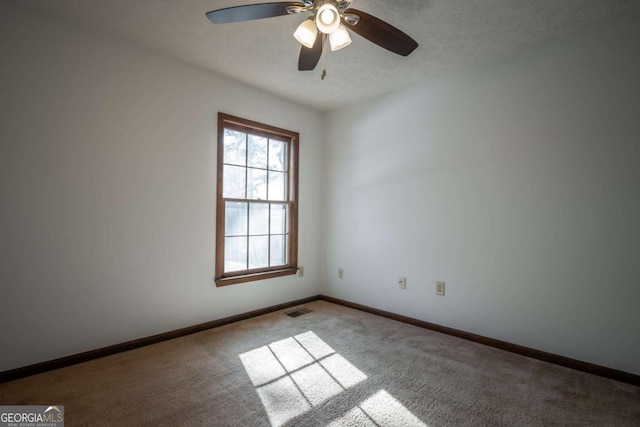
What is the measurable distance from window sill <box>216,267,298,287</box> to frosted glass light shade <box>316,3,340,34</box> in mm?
2437

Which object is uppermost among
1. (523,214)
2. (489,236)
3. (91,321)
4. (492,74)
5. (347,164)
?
(492,74)

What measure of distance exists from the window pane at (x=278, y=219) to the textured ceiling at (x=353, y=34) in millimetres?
1427

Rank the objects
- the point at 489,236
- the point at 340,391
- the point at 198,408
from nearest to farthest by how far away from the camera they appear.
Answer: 1. the point at 198,408
2. the point at 340,391
3. the point at 489,236

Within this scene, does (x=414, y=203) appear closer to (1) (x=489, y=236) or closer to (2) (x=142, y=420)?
(1) (x=489, y=236)

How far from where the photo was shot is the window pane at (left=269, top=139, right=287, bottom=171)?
3.77m

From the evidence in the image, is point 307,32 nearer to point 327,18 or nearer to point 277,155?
point 327,18

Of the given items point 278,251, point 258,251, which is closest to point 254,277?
point 258,251

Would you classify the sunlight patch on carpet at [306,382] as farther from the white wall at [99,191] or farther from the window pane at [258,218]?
the window pane at [258,218]

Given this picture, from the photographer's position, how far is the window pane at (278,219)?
3.80 metres

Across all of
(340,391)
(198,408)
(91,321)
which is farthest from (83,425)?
(340,391)

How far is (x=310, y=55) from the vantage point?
216cm

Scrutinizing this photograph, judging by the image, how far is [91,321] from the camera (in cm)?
245

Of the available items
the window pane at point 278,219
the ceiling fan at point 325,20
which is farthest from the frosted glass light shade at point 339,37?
the window pane at point 278,219

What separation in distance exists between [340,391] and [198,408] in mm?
841
